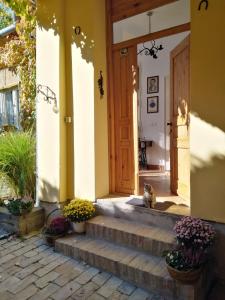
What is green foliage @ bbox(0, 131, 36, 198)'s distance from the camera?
3852mm

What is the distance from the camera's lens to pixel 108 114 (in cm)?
374

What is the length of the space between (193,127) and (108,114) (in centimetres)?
139

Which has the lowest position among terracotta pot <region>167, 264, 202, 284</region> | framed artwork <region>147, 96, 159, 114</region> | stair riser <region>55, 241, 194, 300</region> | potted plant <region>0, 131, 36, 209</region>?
stair riser <region>55, 241, 194, 300</region>

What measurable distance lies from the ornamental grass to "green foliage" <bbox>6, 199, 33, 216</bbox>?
2.02 ft

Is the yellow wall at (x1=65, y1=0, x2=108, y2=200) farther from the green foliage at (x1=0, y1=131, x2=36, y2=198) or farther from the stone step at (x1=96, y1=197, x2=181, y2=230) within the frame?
the green foliage at (x1=0, y1=131, x2=36, y2=198)

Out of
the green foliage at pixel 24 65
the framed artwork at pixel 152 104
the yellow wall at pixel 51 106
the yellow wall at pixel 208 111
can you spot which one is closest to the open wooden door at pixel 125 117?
the yellow wall at pixel 51 106

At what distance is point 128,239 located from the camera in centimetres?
294

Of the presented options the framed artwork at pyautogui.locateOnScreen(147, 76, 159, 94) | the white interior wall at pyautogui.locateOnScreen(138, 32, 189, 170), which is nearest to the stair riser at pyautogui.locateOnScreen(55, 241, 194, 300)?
→ the white interior wall at pyautogui.locateOnScreen(138, 32, 189, 170)

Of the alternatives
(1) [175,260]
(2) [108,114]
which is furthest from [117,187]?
(1) [175,260]

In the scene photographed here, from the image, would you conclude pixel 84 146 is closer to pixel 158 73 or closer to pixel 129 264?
pixel 129 264

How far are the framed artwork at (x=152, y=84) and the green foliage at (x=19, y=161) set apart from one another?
357 centimetres

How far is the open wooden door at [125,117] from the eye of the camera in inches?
142

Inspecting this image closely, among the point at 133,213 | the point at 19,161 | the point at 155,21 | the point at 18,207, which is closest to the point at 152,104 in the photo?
the point at 155,21

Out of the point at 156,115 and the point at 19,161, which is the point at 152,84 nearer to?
the point at 156,115
